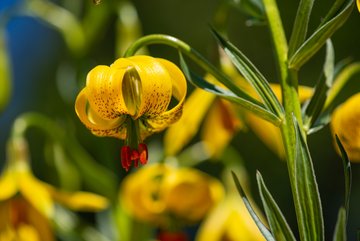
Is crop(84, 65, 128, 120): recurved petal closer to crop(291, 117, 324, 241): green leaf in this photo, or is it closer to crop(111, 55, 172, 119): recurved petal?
crop(111, 55, 172, 119): recurved petal

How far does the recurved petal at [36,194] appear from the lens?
1319mm

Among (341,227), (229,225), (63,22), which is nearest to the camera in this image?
(341,227)

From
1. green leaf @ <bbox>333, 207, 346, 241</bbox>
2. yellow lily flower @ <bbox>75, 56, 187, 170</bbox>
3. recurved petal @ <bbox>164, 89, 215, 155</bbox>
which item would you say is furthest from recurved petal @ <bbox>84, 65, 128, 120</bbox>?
recurved petal @ <bbox>164, 89, 215, 155</bbox>

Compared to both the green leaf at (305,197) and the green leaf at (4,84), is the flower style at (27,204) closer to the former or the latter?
the green leaf at (4,84)

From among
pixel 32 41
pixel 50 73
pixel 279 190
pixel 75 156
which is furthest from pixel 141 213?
pixel 32 41

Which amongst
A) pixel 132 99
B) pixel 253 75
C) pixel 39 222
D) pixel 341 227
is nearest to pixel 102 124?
pixel 132 99

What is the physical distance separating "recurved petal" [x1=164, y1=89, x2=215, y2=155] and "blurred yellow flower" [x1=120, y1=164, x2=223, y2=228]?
0.05 meters

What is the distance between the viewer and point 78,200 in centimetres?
133

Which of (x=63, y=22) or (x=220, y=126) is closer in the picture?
(x=220, y=126)

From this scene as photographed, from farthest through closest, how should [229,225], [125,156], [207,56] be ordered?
[207,56] → [229,225] → [125,156]

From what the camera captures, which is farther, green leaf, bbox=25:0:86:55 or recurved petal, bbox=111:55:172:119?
green leaf, bbox=25:0:86:55

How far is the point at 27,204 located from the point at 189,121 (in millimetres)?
302

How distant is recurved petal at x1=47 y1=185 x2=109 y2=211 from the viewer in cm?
127

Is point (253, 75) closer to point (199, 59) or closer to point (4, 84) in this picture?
point (199, 59)
